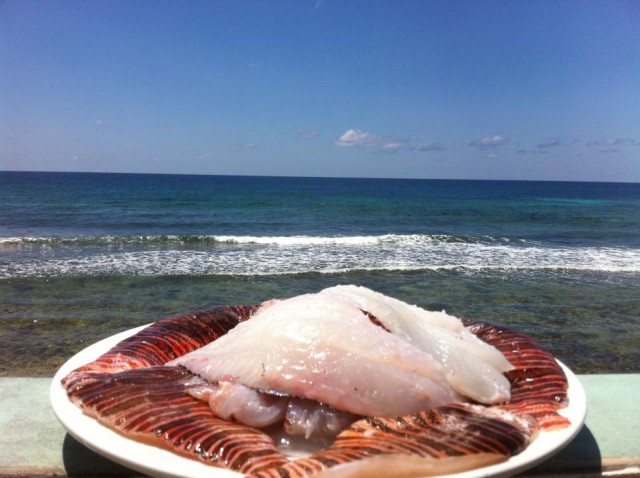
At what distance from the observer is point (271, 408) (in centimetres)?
180

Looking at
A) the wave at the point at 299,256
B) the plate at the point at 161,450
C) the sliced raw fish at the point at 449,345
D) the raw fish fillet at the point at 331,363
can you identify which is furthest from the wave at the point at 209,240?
the plate at the point at 161,450

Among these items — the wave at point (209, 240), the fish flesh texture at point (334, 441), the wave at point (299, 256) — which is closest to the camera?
the fish flesh texture at point (334, 441)

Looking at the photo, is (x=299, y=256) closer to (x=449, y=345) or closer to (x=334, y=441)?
(x=449, y=345)

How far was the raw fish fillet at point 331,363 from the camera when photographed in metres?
1.77

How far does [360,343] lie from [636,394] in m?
1.65

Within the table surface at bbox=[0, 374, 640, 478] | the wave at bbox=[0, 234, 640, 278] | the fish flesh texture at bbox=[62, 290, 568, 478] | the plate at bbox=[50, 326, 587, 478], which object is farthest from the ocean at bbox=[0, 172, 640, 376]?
the plate at bbox=[50, 326, 587, 478]

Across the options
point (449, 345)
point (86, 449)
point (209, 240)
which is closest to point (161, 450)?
point (86, 449)

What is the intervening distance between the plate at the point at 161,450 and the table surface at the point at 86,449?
0.27 metres

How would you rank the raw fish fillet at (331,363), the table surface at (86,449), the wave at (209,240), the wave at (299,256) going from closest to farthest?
the raw fish fillet at (331,363), the table surface at (86,449), the wave at (299,256), the wave at (209,240)

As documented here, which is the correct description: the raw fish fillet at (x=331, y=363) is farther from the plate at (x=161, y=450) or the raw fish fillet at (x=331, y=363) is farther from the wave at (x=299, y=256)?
the wave at (x=299, y=256)

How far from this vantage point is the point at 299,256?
16953mm

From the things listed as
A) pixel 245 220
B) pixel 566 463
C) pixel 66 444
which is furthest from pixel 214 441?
pixel 245 220

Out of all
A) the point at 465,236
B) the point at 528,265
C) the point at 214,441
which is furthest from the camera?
the point at 465,236

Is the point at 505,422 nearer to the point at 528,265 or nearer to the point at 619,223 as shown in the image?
the point at 528,265
